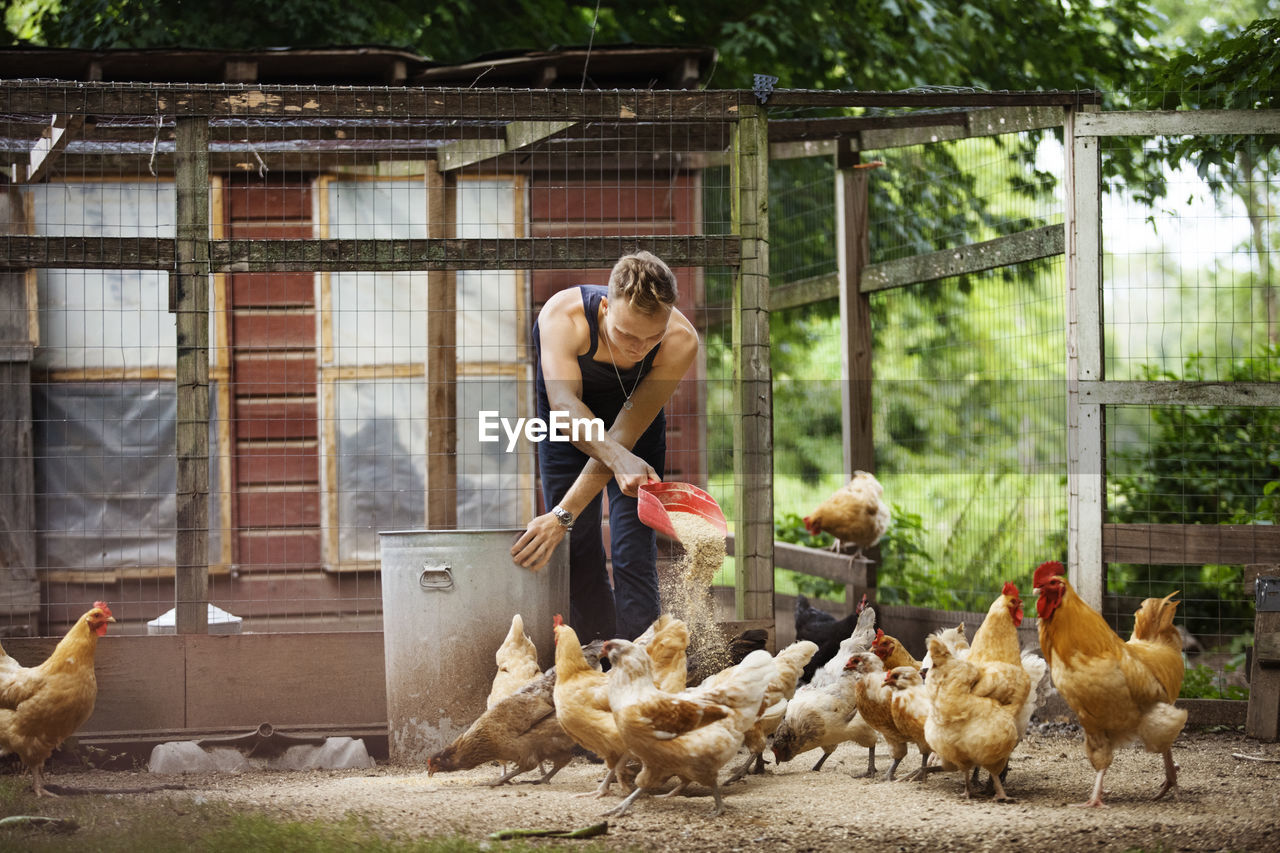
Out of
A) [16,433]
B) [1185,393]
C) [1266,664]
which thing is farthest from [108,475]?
[1266,664]

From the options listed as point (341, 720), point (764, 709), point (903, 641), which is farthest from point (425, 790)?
point (903, 641)

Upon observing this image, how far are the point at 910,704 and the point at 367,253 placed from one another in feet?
10.1

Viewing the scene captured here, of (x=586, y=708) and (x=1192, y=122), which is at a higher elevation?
(x=1192, y=122)

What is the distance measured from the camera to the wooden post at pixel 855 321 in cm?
696

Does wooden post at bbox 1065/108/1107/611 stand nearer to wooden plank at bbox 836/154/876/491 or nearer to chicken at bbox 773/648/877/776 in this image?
chicken at bbox 773/648/877/776

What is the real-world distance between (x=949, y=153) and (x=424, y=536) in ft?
20.0

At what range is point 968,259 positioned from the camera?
6.10 meters

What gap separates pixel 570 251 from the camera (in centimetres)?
506

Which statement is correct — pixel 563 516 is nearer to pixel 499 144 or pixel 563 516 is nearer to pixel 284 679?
pixel 284 679

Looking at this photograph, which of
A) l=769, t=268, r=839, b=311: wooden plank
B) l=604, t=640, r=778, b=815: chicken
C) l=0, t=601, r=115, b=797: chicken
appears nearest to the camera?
l=604, t=640, r=778, b=815: chicken

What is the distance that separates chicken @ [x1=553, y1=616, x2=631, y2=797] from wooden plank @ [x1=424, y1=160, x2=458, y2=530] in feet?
7.81

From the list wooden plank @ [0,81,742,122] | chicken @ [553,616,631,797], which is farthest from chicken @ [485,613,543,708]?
wooden plank @ [0,81,742,122]

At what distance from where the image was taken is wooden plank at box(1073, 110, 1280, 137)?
528 cm

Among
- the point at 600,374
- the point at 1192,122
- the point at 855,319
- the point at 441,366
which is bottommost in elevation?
the point at 600,374
